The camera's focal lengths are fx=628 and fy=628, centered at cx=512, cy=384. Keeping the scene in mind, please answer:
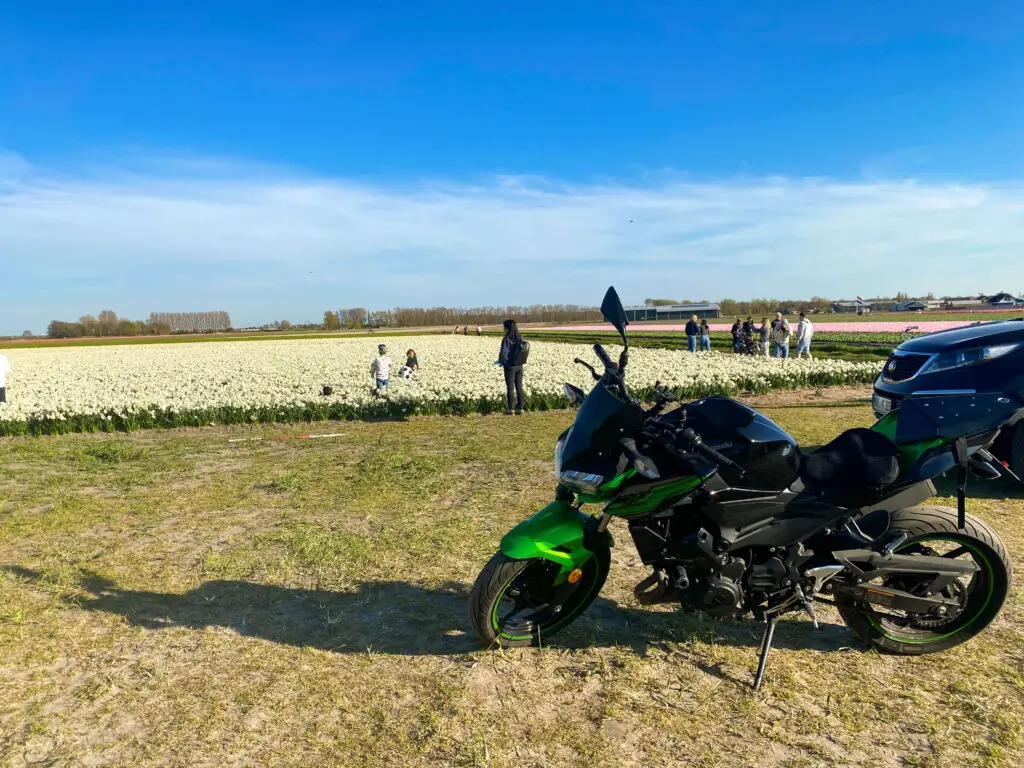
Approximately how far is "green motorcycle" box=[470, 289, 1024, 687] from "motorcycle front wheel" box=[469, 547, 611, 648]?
0.09ft

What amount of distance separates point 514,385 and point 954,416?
11.4m

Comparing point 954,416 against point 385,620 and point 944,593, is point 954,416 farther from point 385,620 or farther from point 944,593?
point 385,620

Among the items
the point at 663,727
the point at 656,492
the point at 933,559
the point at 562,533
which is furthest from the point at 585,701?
the point at 933,559

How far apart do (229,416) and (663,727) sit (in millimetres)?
13297

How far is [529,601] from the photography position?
13.7 feet

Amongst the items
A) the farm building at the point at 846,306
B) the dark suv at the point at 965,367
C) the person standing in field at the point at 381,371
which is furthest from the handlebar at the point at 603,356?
the farm building at the point at 846,306

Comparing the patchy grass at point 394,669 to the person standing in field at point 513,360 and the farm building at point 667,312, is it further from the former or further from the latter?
the farm building at point 667,312

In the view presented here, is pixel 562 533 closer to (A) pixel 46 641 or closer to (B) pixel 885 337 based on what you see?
(A) pixel 46 641

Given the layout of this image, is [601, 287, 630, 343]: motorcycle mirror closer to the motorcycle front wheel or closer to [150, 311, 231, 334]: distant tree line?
the motorcycle front wheel

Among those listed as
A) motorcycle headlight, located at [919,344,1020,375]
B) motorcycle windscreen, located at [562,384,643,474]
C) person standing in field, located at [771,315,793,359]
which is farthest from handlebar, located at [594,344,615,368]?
person standing in field, located at [771,315,793,359]

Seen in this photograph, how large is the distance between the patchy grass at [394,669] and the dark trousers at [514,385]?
741 cm

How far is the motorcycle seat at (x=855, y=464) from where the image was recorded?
3488mm

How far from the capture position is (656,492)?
3475mm

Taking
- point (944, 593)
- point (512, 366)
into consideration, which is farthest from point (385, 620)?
point (512, 366)
